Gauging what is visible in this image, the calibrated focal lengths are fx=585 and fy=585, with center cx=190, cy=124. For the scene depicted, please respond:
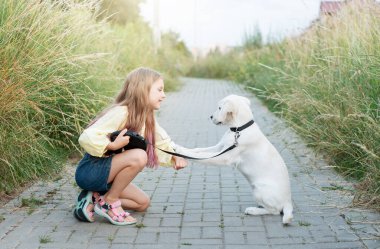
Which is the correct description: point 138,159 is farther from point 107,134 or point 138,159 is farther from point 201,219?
point 201,219

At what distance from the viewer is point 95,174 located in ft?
15.4

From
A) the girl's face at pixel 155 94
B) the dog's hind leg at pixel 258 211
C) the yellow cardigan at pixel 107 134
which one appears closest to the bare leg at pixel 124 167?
the yellow cardigan at pixel 107 134

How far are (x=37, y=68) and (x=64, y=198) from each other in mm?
1298

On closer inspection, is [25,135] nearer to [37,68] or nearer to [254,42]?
[37,68]

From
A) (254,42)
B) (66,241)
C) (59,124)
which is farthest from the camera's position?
(254,42)

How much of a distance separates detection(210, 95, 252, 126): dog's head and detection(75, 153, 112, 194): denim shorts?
3.33 ft

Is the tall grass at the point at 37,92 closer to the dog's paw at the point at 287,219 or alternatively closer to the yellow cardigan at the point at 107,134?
the yellow cardigan at the point at 107,134

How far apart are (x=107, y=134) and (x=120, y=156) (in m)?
0.22

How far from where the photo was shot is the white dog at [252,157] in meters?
4.82

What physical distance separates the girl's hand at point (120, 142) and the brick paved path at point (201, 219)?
2.22 ft

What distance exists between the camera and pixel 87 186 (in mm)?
4738

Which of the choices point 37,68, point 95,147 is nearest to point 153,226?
point 95,147

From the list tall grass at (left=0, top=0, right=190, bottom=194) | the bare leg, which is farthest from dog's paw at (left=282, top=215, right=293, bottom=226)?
tall grass at (left=0, top=0, right=190, bottom=194)

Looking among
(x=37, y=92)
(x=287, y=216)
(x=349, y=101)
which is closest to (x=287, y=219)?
(x=287, y=216)
